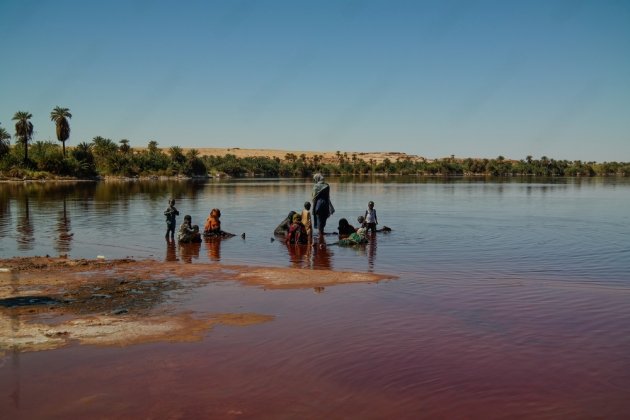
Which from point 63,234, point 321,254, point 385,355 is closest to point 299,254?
point 321,254

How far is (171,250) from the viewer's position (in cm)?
1709

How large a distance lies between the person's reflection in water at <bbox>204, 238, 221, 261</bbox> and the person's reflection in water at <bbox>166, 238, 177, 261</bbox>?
1014 mm

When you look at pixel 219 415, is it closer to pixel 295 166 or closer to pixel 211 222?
pixel 211 222

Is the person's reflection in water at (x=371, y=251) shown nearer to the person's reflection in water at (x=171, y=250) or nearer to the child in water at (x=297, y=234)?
the child in water at (x=297, y=234)

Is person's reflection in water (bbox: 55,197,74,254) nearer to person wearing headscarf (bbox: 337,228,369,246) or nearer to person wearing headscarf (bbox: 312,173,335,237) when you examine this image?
person wearing headscarf (bbox: 312,173,335,237)

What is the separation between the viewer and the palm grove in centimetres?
8600

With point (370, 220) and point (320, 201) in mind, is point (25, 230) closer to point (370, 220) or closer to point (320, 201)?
point (320, 201)

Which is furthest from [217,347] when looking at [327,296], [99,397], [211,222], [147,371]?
[211,222]

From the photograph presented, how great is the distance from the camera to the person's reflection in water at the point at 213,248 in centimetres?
1586

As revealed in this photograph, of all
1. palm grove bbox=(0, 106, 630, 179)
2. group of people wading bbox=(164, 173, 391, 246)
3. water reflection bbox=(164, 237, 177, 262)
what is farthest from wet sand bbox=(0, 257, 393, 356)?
palm grove bbox=(0, 106, 630, 179)

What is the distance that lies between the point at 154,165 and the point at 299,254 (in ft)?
329

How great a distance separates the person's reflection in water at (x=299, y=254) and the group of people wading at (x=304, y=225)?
261mm

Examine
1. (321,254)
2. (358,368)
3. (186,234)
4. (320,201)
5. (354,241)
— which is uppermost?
(320,201)

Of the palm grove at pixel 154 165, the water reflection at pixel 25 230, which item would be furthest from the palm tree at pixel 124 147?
the water reflection at pixel 25 230
